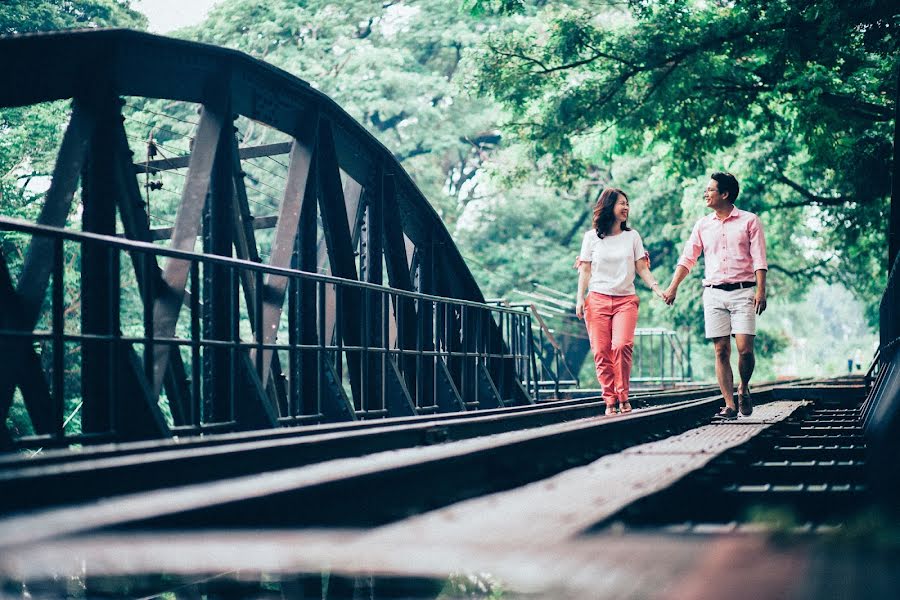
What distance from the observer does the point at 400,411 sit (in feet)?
32.3

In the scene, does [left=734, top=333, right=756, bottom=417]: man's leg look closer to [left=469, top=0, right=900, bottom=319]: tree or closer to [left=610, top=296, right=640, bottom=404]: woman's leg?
[left=610, top=296, right=640, bottom=404]: woman's leg

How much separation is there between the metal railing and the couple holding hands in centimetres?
193

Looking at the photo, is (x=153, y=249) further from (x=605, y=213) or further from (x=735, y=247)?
(x=735, y=247)

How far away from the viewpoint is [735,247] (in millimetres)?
7461

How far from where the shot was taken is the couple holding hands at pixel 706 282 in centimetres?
748

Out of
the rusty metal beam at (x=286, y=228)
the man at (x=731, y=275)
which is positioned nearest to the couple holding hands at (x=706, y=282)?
the man at (x=731, y=275)

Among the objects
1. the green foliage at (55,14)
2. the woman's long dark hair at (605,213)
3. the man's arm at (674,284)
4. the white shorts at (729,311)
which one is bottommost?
the white shorts at (729,311)

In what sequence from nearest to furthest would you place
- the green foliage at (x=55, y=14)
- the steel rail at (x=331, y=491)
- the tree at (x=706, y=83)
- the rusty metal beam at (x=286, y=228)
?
the steel rail at (x=331, y=491) < the rusty metal beam at (x=286, y=228) < the tree at (x=706, y=83) < the green foliage at (x=55, y=14)

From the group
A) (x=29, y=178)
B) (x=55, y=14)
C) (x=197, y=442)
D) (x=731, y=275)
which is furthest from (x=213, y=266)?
(x=55, y=14)

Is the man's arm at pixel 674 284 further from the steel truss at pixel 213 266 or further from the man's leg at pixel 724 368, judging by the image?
the steel truss at pixel 213 266

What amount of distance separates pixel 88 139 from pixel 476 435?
3044 mm

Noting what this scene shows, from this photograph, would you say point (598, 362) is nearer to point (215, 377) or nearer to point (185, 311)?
point (215, 377)

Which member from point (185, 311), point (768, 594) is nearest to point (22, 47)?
point (768, 594)

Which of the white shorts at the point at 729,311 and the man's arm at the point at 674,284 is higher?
the man's arm at the point at 674,284
